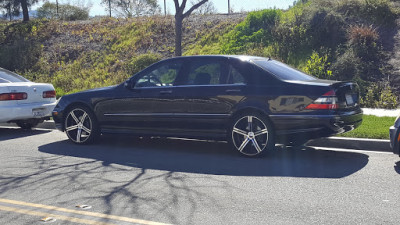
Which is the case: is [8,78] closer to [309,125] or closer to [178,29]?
[178,29]

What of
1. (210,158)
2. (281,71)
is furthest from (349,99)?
(210,158)

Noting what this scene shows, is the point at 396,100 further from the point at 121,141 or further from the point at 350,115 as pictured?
the point at 121,141

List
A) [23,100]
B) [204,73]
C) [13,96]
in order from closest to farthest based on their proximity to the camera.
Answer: [204,73] < [13,96] < [23,100]

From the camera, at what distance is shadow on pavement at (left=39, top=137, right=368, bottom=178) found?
272 inches

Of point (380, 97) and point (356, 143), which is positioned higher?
point (380, 97)

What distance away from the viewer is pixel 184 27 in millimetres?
23234

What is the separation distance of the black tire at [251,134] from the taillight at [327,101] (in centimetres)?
79

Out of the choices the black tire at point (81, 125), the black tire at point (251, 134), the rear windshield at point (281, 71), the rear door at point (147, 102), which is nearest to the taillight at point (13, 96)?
the black tire at point (81, 125)

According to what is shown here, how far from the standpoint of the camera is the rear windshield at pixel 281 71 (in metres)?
7.91

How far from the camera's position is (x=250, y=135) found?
25.3 ft

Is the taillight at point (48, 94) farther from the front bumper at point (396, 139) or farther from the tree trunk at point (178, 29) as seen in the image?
the front bumper at point (396, 139)

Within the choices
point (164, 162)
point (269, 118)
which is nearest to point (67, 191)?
point (164, 162)

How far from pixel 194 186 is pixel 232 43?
43.9ft

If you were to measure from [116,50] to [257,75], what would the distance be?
15233mm
